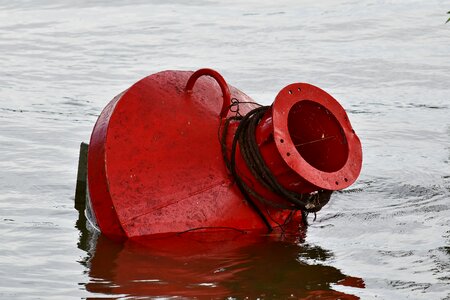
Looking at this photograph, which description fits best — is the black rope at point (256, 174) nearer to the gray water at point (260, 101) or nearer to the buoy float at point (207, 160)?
the buoy float at point (207, 160)

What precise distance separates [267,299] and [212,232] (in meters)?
0.88

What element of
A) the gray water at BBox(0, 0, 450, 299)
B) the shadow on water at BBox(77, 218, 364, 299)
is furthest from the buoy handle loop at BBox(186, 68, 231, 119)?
the gray water at BBox(0, 0, 450, 299)

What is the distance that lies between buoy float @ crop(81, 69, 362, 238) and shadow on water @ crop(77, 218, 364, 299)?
82 mm

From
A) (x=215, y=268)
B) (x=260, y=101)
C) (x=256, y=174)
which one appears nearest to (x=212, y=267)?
(x=215, y=268)

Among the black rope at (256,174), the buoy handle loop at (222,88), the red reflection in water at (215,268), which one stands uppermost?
the buoy handle loop at (222,88)

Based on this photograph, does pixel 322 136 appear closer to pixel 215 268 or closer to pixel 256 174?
pixel 256 174

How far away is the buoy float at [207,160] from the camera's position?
5.42m

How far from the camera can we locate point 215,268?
5.18 metres

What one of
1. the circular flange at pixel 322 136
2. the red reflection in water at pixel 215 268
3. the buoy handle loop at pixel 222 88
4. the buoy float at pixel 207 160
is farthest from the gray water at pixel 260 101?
the buoy handle loop at pixel 222 88

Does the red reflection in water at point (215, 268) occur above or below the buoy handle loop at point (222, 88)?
below

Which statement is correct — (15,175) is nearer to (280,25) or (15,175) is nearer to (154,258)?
(154,258)

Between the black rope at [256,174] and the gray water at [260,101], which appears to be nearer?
the gray water at [260,101]

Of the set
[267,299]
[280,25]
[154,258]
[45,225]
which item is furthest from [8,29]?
[267,299]

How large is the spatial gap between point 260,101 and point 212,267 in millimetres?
3566
